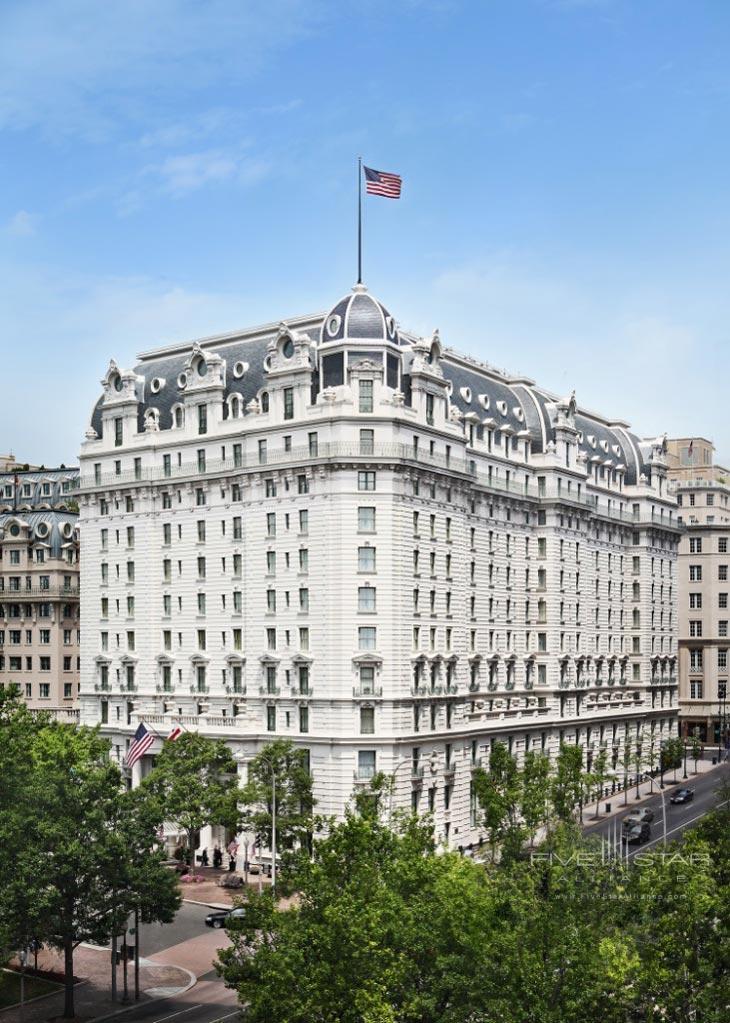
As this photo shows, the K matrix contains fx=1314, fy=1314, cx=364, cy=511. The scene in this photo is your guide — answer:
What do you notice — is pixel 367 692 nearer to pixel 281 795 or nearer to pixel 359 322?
pixel 281 795

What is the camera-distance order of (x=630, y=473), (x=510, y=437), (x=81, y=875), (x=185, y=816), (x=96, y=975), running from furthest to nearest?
(x=630, y=473)
(x=510, y=437)
(x=185, y=816)
(x=96, y=975)
(x=81, y=875)

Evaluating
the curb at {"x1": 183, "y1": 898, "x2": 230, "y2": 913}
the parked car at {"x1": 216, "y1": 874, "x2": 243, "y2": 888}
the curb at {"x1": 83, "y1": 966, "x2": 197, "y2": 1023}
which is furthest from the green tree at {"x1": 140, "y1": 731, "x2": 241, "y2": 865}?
the curb at {"x1": 83, "y1": 966, "x2": 197, "y2": 1023}

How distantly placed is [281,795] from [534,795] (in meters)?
19.5

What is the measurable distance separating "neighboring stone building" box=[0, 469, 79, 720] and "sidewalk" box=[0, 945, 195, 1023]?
70359mm

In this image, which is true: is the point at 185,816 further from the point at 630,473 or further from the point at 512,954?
the point at 630,473

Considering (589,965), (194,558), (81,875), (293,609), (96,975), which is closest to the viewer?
(589,965)

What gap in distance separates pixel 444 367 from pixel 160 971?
65684 millimetres

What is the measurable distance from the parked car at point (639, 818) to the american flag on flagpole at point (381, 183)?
60513 mm

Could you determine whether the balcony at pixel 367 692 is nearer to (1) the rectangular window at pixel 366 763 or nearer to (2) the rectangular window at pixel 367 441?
(1) the rectangular window at pixel 366 763

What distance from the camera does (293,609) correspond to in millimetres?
110750

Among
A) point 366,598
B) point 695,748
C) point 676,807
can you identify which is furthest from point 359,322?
point 695,748

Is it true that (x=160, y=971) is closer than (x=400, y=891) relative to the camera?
No

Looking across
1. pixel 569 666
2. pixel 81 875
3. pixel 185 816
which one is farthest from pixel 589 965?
pixel 569 666

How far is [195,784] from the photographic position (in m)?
103
